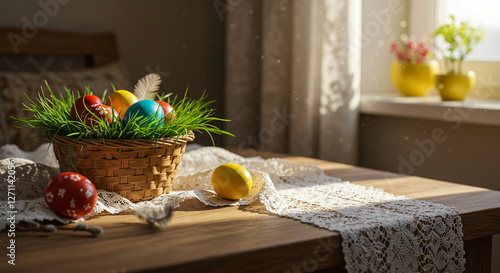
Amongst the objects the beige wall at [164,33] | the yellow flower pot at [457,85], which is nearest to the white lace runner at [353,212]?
the yellow flower pot at [457,85]

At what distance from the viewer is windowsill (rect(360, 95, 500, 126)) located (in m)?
1.67

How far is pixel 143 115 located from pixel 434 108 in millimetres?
1211

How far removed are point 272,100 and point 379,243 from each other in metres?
1.46

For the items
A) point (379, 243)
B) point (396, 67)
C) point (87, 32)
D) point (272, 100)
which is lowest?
point (379, 243)

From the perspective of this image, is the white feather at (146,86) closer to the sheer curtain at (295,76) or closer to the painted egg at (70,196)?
the painted egg at (70,196)

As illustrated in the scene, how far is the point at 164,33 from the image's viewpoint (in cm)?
249

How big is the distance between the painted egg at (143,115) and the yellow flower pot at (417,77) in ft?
4.55

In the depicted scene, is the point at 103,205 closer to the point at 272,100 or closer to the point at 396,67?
the point at 272,100

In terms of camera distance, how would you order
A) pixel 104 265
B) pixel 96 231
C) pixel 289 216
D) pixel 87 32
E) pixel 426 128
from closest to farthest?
pixel 104 265
pixel 96 231
pixel 289 216
pixel 426 128
pixel 87 32

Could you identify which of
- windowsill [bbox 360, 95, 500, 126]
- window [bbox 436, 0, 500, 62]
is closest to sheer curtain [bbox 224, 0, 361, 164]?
windowsill [bbox 360, 95, 500, 126]

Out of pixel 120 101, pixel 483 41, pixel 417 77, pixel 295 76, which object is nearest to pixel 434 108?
pixel 417 77

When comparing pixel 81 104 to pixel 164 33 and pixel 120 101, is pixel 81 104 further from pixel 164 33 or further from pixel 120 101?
pixel 164 33

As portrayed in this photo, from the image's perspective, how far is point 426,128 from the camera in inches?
76.1

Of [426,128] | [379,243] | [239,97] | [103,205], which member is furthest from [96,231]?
[239,97]
